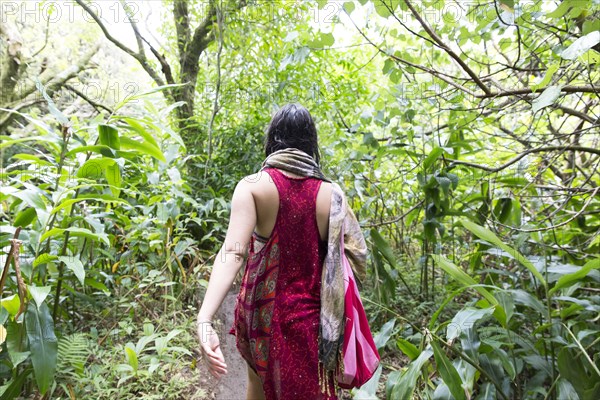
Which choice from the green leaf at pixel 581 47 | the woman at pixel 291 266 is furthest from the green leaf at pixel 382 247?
the green leaf at pixel 581 47

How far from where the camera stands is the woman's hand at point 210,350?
1190 millimetres

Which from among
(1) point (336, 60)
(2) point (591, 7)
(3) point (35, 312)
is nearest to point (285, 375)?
(3) point (35, 312)

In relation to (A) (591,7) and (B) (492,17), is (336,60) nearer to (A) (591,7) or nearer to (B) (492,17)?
(B) (492,17)

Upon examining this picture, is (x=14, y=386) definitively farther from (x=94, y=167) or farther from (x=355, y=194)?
(x=355, y=194)

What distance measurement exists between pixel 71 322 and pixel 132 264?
50 cm

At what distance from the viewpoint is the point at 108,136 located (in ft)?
5.94

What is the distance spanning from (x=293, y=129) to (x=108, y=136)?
802 mm

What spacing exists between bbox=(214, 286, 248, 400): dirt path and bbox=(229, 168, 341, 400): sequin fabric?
1033mm

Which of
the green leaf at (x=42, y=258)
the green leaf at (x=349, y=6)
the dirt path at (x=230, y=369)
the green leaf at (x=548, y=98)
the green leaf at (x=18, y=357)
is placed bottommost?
the dirt path at (x=230, y=369)

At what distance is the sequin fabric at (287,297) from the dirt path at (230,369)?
1033 millimetres

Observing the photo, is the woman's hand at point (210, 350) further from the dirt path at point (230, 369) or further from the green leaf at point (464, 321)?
the dirt path at point (230, 369)

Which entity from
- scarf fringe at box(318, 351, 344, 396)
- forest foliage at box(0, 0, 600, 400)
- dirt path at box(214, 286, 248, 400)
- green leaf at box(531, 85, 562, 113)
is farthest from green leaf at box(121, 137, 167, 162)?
green leaf at box(531, 85, 562, 113)

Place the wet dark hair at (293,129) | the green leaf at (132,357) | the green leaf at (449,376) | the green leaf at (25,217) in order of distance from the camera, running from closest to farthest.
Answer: the wet dark hair at (293,129), the green leaf at (449,376), the green leaf at (25,217), the green leaf at (132,357)

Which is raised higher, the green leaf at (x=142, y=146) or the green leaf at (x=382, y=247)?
the green leaf at (x=142, y=146)
